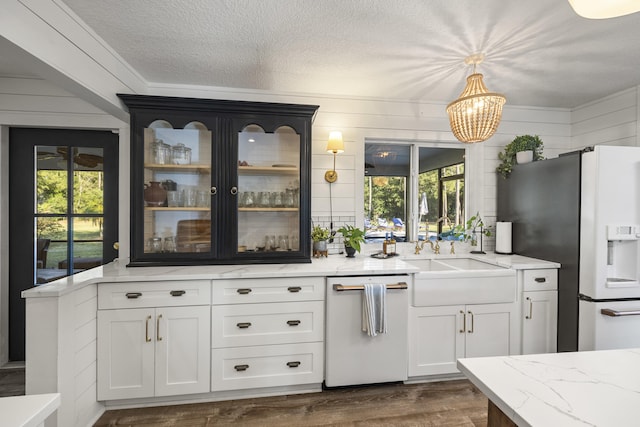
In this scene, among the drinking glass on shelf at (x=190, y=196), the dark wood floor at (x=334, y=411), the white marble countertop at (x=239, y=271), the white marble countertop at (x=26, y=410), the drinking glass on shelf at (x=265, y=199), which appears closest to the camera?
the white marble countertop at (x=26, y=410)

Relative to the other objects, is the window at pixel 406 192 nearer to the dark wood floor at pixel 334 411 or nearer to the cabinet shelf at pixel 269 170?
the cabinet shelf at pixel 269 170

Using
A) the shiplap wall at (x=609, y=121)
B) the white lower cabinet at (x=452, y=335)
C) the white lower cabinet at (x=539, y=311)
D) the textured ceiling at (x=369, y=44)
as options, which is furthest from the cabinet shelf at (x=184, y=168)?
the shiplap wall at (x=609, y=121)

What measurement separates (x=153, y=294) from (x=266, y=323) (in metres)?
0.80

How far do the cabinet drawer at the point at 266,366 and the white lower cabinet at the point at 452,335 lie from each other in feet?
2.58

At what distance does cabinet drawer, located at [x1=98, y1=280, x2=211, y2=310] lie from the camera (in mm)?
1991

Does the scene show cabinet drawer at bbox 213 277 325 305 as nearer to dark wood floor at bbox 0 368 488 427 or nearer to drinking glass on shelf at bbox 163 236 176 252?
drinking glass on shelf at bbox 163 236 176 252

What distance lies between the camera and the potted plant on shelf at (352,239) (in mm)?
2738

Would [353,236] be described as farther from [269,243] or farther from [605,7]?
[605,7]

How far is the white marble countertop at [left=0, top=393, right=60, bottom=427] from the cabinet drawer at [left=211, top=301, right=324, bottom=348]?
1359 mm

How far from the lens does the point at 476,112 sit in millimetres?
1905

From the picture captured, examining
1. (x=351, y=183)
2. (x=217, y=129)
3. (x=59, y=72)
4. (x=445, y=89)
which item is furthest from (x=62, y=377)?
(x=445, y=89)

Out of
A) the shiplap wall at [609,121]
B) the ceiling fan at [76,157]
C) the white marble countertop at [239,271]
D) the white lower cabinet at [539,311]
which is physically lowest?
the white lower cabinet at [539,311]

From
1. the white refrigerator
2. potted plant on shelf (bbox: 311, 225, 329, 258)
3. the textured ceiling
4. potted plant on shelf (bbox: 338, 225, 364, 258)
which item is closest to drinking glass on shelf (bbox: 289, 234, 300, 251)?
potted plant on shelf (bbox: 311, 225, 329, 258)

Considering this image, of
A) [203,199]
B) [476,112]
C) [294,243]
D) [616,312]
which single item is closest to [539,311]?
[616,312]
